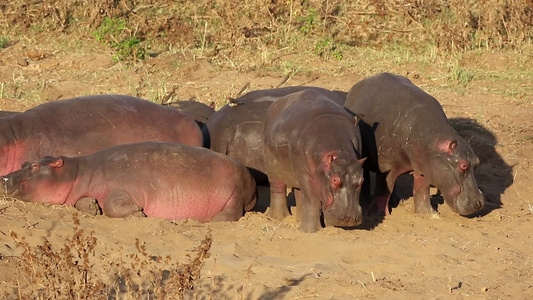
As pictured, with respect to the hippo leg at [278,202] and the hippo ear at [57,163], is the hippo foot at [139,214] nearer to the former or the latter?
the hippo ear at [57,163]

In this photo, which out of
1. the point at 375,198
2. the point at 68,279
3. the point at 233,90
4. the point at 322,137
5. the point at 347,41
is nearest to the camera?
the point at 68,279

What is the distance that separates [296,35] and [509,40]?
3.07m

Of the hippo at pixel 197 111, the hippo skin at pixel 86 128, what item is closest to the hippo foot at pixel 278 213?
the hippo skin at pixel 86 128

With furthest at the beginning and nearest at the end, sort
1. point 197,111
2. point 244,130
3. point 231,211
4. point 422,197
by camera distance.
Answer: point 197,111 < point 244,130 < point 422,197 < point 231,211

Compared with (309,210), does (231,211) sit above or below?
below

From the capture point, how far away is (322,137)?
679cm

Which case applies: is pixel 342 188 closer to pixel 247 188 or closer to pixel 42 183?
pixel 247 188

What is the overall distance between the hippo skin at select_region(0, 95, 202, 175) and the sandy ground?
2.46ft

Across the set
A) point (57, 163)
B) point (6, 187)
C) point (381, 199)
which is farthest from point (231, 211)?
point (6, 187)

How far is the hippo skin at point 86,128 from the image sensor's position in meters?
7.80

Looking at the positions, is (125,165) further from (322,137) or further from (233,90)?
(233,90)

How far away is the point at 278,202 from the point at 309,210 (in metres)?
0.66

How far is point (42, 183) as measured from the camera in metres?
7.30

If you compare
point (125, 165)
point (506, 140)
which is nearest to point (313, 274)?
point (125, 165)
